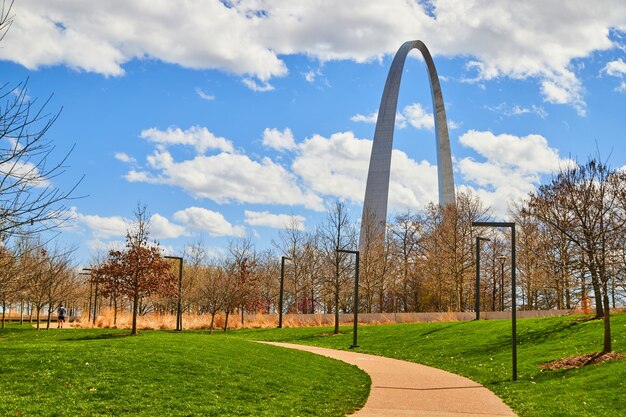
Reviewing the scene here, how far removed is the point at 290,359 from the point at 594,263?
34.0ft

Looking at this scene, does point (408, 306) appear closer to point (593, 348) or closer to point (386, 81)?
point (386, 81)

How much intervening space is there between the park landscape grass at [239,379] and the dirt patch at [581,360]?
1.41 ft

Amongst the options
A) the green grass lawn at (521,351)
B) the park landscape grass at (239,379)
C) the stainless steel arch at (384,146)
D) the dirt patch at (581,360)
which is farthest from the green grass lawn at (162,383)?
the stainless steel arch at (384,146)

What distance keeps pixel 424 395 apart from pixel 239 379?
179 inches

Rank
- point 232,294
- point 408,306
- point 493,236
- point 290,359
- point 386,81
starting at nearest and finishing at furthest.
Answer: point 290,359, point 232,294, point 386,81, point 493,236, point 408,306

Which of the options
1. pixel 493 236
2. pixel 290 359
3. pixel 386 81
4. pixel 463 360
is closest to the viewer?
pixel 290 359

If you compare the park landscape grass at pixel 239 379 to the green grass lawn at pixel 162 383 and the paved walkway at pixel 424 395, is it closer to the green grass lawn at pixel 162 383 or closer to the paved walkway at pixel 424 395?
the green grass lawn at pixel 162 383

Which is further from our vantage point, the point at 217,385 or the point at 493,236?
the point at 493,236

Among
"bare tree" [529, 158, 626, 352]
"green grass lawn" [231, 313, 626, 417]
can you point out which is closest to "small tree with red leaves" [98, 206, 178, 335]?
"green grass lawn" [231, 313, 626, 417]

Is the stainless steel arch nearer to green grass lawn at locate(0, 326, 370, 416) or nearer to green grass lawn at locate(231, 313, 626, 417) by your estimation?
green grass lawn at locate(231, 313, 626, 417)

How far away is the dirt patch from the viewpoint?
19234 millimetres

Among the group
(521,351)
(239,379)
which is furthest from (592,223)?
(239,379)

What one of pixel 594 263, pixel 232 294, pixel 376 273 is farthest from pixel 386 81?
pixel 594 263

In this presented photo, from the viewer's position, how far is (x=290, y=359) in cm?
2120
